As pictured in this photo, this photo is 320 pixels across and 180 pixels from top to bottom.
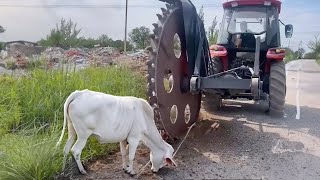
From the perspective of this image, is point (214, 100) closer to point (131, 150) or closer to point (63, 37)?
point (131, 150)

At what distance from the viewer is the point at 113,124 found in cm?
403

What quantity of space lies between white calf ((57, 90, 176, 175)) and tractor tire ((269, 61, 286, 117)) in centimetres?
360

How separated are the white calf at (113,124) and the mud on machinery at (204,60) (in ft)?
1.95

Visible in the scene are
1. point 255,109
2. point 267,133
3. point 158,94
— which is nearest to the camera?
point 158,94

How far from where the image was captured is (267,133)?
6262mm

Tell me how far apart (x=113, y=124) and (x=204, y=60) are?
2731 mm

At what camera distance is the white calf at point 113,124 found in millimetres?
3908

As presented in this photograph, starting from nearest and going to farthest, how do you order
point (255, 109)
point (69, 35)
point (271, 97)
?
1. point (271, 97)
2. point (255, 109)
3. point (69, 35)

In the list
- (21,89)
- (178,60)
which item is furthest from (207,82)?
(21,89)

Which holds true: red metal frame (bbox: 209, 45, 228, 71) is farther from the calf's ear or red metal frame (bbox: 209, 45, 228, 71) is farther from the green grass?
the calf's ear

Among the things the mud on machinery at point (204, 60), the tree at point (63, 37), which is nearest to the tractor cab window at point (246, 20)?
the mud on machinery at point (204, 60)

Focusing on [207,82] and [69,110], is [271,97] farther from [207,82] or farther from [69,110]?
[69,110]

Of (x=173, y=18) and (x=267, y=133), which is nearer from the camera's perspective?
(x=173, y=18)

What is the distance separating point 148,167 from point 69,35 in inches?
962
